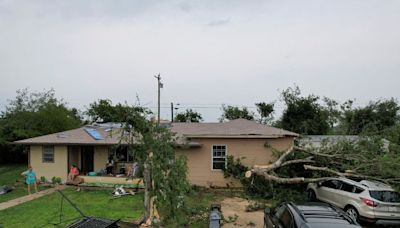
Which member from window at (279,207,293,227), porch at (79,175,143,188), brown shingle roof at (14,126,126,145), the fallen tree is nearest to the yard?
porch at (79,175,143,188)

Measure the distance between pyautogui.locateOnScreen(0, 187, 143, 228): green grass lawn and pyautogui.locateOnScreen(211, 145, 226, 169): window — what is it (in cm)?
492

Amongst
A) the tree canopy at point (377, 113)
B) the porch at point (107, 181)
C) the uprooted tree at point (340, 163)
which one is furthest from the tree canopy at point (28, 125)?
the tree canopy at point (377, 113)

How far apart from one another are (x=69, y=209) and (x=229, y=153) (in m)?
8.88

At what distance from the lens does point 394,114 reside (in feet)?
122

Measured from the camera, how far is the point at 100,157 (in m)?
20.6

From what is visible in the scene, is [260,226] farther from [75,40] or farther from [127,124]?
[75,40]

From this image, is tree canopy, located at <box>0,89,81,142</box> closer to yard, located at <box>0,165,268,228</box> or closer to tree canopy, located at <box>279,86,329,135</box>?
yard, located at <box>0,165,268,228</box>

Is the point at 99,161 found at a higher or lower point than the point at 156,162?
lower

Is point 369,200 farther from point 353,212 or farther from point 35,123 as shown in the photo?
point 35,123

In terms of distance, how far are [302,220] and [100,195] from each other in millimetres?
11475

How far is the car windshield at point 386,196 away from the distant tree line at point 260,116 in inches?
554

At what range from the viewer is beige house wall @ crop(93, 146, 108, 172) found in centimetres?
2059

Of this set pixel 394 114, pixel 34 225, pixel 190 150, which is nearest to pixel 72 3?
pixel 34 225

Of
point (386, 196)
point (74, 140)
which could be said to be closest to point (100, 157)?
point (74, 140)
